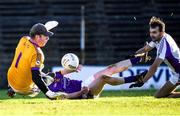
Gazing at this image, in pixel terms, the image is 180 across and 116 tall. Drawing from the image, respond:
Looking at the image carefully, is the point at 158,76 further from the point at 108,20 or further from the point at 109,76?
the point at 109,76

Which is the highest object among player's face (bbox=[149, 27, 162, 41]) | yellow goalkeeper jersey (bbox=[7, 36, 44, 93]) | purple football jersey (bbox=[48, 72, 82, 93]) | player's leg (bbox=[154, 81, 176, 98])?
player's face (bbox=[149, 27, 162, 41])

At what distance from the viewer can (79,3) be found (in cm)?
2980

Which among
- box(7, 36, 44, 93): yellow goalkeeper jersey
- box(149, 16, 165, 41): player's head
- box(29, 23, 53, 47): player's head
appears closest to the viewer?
box(7, 36, 44, 93): yellow goalkeeper jersey

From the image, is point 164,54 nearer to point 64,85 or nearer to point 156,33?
point 156,33

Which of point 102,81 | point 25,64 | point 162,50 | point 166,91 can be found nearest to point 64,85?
point 102,81

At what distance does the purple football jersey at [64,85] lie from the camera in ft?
52.7

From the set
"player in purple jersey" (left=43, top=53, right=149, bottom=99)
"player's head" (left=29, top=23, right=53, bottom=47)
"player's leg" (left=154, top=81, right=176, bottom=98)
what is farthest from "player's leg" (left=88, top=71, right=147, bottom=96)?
"player's head" (left=29, top=23, right=53, bottom=47)

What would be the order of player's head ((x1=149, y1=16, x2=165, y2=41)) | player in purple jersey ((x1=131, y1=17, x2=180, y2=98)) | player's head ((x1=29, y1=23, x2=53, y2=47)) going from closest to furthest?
1. player's head ((x1=29, y1=23, x2=53, y2=47))
2. player in purple jersey ((x1=131, y1=17, x2=180, y2=98))
3. player's head ((x1=149, y1=16, x2=165, y2=41))

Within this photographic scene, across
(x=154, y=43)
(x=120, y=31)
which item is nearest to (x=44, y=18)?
(x=120, y=31)

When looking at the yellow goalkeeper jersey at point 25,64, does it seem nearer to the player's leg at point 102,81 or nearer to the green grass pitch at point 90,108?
the green grass pitch at point 90,108

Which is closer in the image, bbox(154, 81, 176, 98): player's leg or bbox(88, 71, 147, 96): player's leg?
bbox(88, 71, 147, 96): player's leg

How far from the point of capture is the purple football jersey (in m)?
16.1

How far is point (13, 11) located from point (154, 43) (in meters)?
13.6

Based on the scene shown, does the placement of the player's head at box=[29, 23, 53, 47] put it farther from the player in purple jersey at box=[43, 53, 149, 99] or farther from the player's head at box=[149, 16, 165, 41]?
the player's head at box=[149, 16, 165, 41]
